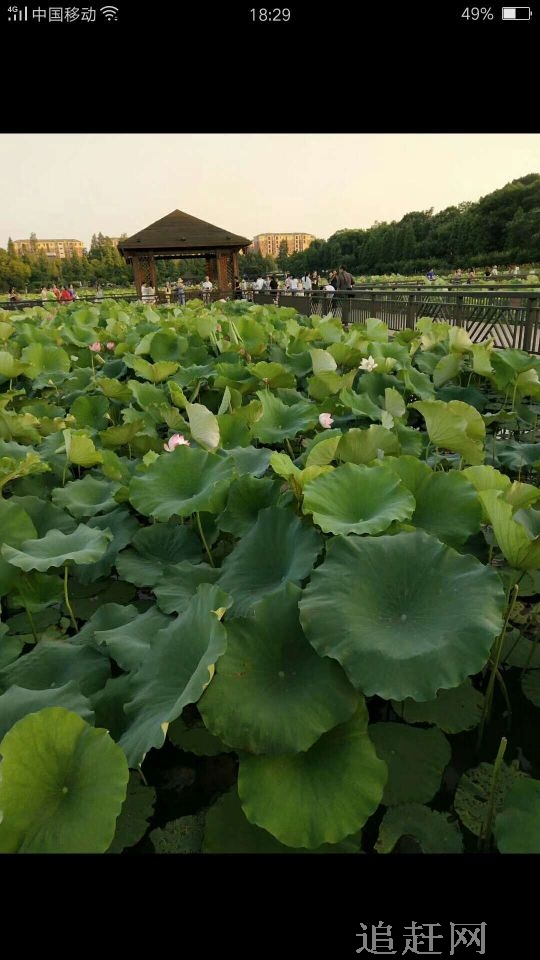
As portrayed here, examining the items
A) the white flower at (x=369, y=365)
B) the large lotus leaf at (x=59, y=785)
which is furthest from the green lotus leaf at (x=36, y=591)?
the white flower at (x=369, y=365)

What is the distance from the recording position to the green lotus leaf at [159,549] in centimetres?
183

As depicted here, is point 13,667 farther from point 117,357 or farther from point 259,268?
point 259,268

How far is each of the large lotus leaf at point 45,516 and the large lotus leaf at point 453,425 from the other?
1.22 metres

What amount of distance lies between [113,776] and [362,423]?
218cm

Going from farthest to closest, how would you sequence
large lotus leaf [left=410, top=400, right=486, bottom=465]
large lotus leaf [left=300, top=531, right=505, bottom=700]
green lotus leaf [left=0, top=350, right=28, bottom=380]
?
1. green lotus leaf [left=0, top=350, right=28, bottom=380]
2. large lotus leaf [left=410, top=400, right=486, bottom=465]
3. large lotus leaf [left=300, top=531, right=505, bottom=700]

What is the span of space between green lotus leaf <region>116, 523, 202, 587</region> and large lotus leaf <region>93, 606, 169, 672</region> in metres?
0.33

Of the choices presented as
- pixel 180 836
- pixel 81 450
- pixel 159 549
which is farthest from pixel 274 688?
pixel 81 450

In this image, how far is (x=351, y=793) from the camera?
996 millimetres

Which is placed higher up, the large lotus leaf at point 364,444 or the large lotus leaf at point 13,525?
the large lotus leaf at point 364,444

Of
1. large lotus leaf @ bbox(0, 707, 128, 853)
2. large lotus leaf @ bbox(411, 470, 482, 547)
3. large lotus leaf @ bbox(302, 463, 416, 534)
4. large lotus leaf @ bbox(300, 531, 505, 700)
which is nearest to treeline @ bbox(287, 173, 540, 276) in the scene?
large lotus leaf @ bbox(411, 470, 482, 547)

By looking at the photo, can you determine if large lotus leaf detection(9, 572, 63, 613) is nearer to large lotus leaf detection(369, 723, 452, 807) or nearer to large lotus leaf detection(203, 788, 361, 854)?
large lotus leaf detection(203, 788, 361, 854)

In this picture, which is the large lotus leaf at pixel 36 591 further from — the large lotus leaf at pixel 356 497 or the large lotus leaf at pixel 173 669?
the large lotus leaf at pixel 356 497

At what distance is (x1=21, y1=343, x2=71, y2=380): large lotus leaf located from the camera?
4188 millimetres

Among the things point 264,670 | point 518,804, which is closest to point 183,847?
point 264,670
